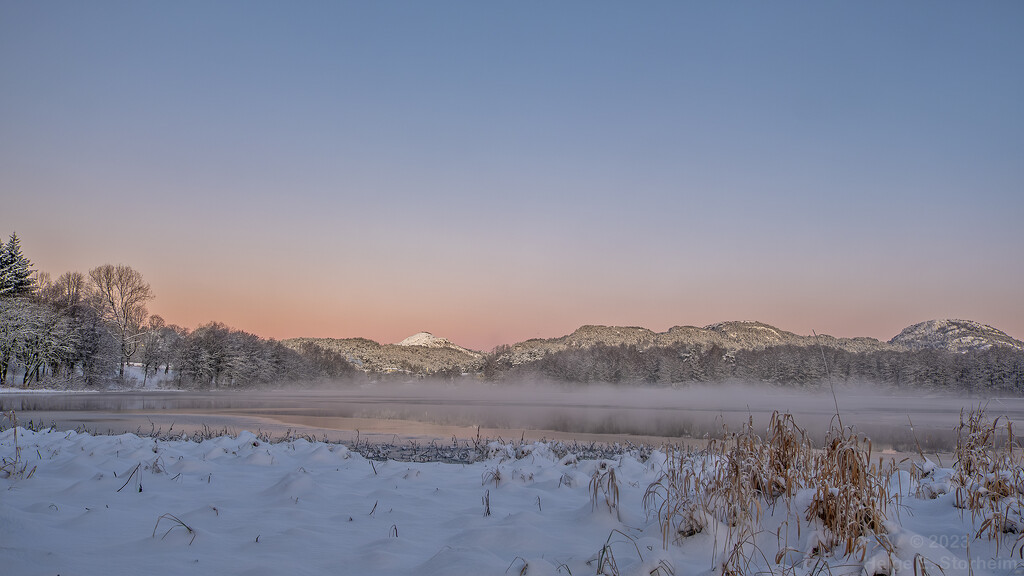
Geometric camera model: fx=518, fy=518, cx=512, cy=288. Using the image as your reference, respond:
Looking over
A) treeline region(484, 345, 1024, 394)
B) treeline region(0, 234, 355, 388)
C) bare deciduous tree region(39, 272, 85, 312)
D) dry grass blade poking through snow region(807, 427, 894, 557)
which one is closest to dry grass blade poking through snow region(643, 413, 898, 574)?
dry grass blade poking through snow region(807, 427, 894, 557)

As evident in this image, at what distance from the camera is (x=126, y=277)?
6012 cm

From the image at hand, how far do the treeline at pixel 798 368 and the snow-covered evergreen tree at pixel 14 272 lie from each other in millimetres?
80469

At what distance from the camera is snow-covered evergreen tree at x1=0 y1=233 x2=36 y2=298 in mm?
47656

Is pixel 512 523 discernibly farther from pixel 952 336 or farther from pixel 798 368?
pixel 952 336

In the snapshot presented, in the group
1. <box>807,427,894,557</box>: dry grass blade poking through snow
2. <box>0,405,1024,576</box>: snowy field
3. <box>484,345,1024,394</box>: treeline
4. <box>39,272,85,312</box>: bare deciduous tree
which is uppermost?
<box>39,272,85,312</box>: bare deciduous tree

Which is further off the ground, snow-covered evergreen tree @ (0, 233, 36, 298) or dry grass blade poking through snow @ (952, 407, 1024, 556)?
snow-covered evergreen tree @ (0, 233, 36, 298)

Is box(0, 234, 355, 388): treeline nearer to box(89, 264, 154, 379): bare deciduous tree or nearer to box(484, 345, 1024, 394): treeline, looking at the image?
box(89, 264, 154, 379): bare deciduous tree

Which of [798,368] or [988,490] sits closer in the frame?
[988,490]

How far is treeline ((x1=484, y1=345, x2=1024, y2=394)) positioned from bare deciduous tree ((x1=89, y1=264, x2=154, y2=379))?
70805 millimetres

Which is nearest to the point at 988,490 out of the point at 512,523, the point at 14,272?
the point at 512,523

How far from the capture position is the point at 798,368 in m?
84.2

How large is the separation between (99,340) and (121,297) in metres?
6.61

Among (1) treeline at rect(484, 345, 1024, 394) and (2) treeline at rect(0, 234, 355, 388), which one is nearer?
(2) treeline at rect(0, 234, 355, 388)

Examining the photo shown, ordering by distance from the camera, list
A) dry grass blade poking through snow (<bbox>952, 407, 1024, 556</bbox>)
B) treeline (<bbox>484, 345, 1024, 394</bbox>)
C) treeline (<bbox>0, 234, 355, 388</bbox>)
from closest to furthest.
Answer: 1. dry grass blade poking through snow (<bbox>952, 407, 1024, 556</bbox>)
2. treeline (<bbox>0, 234, 355, 388</bbox>)
3. treeline (<bbox>484, 345, 1024, 394</bbox>)
